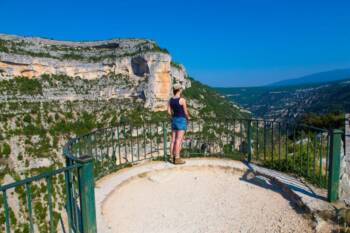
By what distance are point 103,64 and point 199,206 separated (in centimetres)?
5767

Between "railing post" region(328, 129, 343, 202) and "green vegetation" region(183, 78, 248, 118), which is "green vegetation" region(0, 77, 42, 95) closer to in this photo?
"green vegetation" region(183, 78, 248, 118)

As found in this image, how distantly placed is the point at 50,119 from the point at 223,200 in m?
46.4

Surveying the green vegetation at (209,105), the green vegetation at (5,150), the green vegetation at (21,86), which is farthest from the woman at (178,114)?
the green vegetation at (209,105)

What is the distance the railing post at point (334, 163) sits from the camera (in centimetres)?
451

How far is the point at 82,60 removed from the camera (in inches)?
2319

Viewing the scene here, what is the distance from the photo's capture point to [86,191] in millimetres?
3045

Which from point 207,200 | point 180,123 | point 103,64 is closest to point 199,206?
point 207,200

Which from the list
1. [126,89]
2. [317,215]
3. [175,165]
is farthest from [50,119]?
[317,215]

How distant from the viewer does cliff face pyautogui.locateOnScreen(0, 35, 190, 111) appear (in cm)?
5238

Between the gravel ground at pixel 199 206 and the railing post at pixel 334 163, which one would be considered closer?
the gravel ground at pixel 199 206

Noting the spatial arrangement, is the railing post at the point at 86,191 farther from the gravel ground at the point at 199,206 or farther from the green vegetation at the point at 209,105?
the green vegetation at the point at 209,105

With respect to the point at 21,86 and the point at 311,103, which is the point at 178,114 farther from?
the point at 311,103

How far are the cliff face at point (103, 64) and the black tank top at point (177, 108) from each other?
156 ft

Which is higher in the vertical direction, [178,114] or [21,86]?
[21,86]
